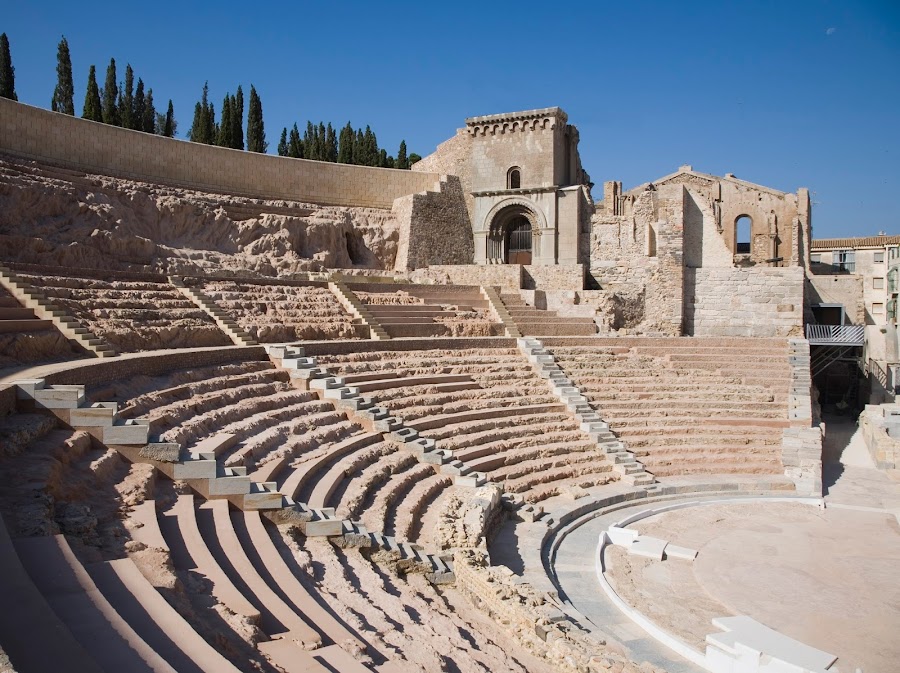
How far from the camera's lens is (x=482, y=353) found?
18.0 metres

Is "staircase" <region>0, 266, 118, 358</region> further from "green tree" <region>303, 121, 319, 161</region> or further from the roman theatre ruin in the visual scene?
"green tree" <region>303, 121, 319, 161</region>

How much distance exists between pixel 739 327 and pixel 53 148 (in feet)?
67.9

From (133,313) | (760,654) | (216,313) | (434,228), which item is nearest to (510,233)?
(434,228)

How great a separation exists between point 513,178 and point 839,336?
44.1 feet

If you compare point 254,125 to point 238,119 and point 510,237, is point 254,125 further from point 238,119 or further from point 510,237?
point 510,237

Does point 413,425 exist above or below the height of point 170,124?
below

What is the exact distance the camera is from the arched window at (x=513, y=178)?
28386 millimetres

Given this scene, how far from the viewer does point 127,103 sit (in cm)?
2852

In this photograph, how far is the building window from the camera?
1196 inches

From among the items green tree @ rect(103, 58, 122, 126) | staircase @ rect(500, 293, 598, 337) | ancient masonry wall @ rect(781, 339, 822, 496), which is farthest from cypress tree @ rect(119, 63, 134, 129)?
ancient masonry wall @ rect(781, 339, 822, 496)

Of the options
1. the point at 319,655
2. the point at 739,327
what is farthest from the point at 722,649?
the point at 739,327

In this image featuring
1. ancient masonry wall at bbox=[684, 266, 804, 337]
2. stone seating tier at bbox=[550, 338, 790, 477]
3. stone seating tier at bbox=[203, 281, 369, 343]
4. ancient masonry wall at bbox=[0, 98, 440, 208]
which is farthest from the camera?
ancient masonry wall at bbox=[684, 266, 804, 337]

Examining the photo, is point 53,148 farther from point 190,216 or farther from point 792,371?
point 792,371

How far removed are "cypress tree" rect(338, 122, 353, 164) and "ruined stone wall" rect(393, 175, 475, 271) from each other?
10230mm
